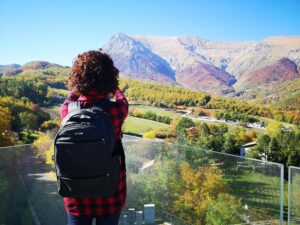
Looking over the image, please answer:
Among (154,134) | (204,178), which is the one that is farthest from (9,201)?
(154,134)

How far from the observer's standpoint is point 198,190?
3279mm

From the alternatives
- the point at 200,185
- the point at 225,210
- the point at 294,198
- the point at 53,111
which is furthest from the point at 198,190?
the point at 53,111

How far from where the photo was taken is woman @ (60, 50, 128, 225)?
1.57 metres

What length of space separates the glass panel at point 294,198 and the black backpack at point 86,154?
171cm

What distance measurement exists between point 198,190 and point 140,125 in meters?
54.7

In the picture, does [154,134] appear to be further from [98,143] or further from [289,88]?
[289,88]

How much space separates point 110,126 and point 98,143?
95mm

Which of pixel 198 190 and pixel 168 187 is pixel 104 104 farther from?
pixel 168 187

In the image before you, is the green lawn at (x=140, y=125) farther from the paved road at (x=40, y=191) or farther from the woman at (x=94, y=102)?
the woman at (x=94, y=102)

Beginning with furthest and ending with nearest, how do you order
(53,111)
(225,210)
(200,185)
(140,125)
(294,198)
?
1. (140,125)
2. (53,111)
3. (200,185)
4. (225,210)
5. (294,198)

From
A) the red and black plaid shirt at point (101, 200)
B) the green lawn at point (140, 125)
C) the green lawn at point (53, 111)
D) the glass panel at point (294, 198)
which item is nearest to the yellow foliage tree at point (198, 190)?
the glass panel at point (294, 198)

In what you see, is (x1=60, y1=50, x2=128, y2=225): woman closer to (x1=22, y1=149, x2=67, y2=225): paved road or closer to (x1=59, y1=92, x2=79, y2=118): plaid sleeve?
(x1=59, y1=92, x2=79, y2=118): plaid sleeve

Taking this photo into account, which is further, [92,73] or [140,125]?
[140,125]

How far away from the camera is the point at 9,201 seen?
3.18m
